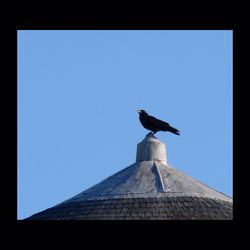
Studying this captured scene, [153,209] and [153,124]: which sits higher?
[153,124]

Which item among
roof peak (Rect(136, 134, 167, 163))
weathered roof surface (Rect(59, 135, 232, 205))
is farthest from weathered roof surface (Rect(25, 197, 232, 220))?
roof peak (Rect(136, 134, 167, 163))

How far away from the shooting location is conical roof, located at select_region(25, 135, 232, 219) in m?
18.3

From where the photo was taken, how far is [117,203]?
18.8 metres

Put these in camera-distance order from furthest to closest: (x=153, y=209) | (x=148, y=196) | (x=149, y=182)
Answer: (x=149, y=182) → (x=148, y=196) → (x=153, y=209)

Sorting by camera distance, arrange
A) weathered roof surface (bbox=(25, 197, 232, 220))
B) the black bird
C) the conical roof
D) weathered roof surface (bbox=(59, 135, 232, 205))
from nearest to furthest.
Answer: weathered roof surface (bbox=(25, 197, 232, 220))
the conical roof
weathered roof surface (bbox=(59, 135, 232, 205))
the black bird

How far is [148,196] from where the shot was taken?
1877cm

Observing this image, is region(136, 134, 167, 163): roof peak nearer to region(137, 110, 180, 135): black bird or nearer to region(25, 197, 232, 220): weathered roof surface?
region(137, 110, 180, 135): black bird

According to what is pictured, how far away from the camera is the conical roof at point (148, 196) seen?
18328 mm

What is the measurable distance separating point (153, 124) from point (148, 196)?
1997mm

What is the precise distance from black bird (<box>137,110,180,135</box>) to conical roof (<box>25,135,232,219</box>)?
236 mm

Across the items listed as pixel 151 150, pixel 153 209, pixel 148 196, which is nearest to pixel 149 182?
pixel 148 196

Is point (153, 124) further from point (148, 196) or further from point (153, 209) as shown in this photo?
point (153, 209)

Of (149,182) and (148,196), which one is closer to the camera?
(148,196)
